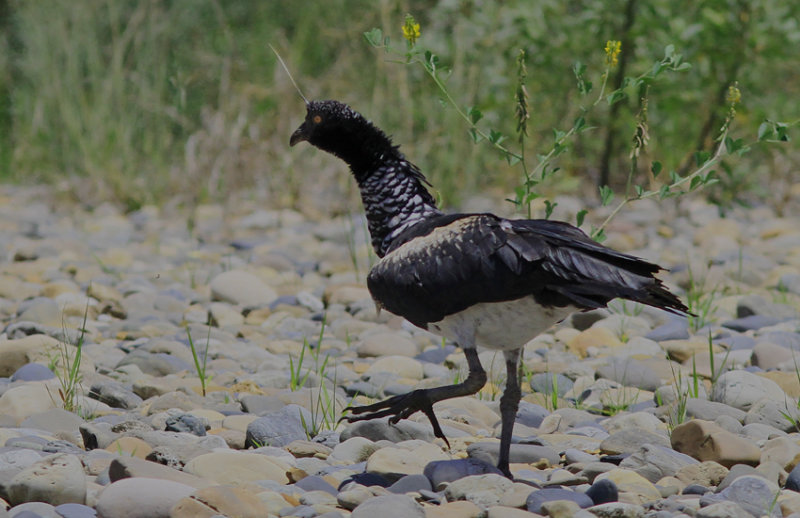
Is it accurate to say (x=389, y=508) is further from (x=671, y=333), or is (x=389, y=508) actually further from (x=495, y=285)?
(x=671, y=333)

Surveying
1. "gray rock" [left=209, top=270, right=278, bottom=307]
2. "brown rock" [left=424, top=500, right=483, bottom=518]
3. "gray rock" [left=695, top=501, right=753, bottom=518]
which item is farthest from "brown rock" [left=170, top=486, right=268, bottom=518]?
"gray rock" [left=209, top=270, right=278, bottom=307]

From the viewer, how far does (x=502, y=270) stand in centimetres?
365

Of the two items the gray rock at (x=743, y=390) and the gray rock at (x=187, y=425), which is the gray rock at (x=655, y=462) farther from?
the gray rock at (x=187, y=425)

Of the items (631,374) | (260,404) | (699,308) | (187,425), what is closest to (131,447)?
(187,425)

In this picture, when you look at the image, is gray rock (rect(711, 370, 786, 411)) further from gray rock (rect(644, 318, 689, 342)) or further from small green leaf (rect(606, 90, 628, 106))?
small green leaf (rect(606, 90, 628, 106))

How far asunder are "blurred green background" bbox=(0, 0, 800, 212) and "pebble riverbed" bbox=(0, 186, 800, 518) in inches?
64.4

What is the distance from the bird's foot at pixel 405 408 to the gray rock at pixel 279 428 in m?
0.20

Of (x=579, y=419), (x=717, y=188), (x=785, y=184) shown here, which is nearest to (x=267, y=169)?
(x=717, y=188)

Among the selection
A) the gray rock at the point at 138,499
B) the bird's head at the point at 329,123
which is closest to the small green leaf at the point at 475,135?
the bird's head at the point at 329,123

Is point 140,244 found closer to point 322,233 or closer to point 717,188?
point 322,233

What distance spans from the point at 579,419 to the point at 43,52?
26.0 ft

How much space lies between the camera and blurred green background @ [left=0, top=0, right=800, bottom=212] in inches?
353

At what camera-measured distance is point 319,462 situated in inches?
146

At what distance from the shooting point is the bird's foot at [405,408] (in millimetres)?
3891
